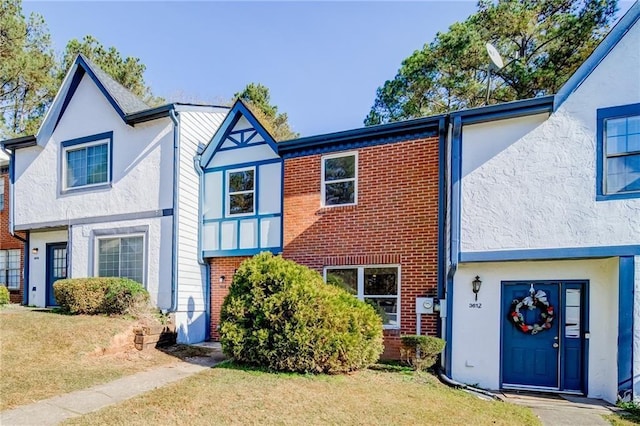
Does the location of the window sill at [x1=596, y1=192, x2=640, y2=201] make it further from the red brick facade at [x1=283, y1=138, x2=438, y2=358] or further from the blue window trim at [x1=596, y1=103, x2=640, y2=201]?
the red brick facade at [x1=283, y1=138, x2=438, y2=358]

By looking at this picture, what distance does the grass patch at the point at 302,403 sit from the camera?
5188mm

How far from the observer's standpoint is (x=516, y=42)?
1684 cm

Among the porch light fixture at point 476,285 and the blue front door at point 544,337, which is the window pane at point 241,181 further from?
the blue front door at point 544,337

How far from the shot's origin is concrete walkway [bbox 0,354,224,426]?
508 centimetres

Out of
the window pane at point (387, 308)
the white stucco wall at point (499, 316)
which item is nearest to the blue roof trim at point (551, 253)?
the white stucco wall at point (499, 316)

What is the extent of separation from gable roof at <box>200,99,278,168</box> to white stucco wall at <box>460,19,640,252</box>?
5670 millimetres

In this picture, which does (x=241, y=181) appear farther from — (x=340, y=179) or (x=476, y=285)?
(x=476, y=285)

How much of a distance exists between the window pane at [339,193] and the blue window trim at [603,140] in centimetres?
545

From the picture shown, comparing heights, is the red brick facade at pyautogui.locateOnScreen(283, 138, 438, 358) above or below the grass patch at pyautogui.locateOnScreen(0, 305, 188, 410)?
above

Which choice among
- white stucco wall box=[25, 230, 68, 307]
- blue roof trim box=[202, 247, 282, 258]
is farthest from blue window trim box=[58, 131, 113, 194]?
blue roof trim box=[202, 247, 282, 258]

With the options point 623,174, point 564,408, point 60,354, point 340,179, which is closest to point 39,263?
point 60,354

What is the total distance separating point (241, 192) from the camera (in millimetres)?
11688

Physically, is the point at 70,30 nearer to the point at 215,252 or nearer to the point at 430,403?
the point at 215,252

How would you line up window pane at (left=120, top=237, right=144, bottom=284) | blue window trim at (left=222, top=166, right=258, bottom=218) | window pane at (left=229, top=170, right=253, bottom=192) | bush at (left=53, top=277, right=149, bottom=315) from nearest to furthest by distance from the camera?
bush at (left=53, top=277, right=149, bottom=315)
blue window trim at (left=222, top=166, right=258, bottom=218)
window pane at (left=120, top=237, right=144, bottom=284)
window pane at (left=229, top=170, right=253, bottom=192)
